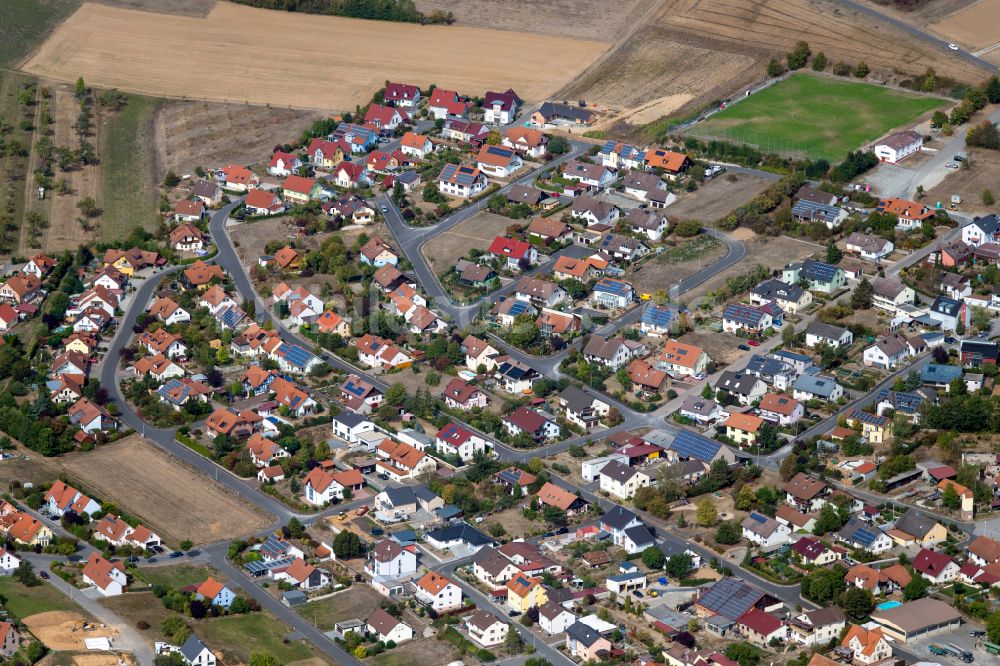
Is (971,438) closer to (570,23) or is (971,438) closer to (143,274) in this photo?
(143,274)

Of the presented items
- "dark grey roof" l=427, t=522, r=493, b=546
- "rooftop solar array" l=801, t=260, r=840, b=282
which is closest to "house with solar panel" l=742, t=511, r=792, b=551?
"dark grey roof" l=427, t=522, r=493, b=546

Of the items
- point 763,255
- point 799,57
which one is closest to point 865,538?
point 763,255

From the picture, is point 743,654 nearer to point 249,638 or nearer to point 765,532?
point 765,532

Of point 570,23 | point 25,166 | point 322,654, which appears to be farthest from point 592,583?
point 570,23

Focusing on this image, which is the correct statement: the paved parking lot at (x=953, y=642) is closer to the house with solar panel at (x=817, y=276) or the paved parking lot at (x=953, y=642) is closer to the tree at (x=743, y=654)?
the tree at (x=743, y=654)

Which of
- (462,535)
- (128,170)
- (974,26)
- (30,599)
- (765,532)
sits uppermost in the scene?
(974,26)

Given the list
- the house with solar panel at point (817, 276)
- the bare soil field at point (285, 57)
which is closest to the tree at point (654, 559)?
the house with solar panel at point (817, 276)

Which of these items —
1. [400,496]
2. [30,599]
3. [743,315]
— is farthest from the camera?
[743,315]
